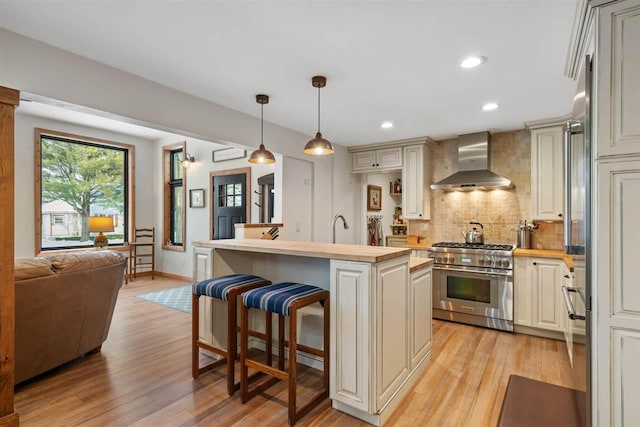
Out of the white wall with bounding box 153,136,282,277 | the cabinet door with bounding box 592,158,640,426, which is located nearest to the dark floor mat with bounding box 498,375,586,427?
the cabinet door with bounding box 592,158,640,426

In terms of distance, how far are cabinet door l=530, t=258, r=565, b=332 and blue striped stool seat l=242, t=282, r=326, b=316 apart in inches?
107

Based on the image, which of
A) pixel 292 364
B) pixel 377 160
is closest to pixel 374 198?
pixel 377 160

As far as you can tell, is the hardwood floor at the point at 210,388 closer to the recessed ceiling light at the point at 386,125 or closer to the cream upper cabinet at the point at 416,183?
the cream upper cabinet at the point at 416,183

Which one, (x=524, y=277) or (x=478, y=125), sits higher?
(x=478, y=125)

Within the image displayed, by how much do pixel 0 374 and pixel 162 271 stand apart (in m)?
5.06

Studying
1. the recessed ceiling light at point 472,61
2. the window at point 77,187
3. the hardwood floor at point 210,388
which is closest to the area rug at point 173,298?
the hardwood floor at point 210,388

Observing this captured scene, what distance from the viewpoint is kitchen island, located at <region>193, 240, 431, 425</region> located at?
6.40 feet

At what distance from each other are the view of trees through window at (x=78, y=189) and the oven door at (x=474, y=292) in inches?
228

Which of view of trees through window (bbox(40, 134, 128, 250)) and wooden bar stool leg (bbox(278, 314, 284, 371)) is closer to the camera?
wooden bar stool leg (bbox(278, 314, 284, 371))

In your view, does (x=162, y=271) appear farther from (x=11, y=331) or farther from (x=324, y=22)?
(x=324, y=22)

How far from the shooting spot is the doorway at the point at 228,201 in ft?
17.8

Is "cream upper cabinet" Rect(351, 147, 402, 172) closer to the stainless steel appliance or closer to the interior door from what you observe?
the interior door

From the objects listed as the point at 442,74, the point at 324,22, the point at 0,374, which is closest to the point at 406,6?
the point at 324,22

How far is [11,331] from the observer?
1.84m
